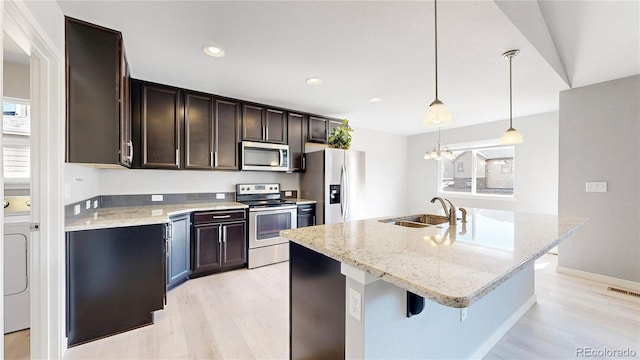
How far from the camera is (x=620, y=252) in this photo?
2.78 m

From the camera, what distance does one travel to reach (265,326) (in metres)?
2.05

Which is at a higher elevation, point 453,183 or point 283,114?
point 283,114

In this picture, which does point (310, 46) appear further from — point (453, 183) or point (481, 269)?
point (453, 183)

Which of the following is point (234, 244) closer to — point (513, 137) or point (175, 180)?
point (175, 180)

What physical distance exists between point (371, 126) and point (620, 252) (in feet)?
12.5

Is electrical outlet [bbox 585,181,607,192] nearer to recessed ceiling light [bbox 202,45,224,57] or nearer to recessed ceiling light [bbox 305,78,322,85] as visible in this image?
recessed ceiling light [bbox 305,78,322,85]

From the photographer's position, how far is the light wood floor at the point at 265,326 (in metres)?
1.76

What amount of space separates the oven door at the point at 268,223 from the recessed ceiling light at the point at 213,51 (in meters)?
1.80

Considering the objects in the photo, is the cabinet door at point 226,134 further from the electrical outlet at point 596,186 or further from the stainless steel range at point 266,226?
the electrical outlet at point 596,186

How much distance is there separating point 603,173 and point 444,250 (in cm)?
324

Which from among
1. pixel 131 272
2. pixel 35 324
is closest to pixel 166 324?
pixel 131 272

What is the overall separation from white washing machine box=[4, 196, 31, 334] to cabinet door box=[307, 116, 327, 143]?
10.5 ft

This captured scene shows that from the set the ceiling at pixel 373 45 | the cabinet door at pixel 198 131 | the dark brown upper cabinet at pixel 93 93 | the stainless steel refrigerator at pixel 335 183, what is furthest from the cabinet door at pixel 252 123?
the dark brown upper cabinet at pixel 93 93

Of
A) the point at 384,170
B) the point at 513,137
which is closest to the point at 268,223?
the point at 513,137
